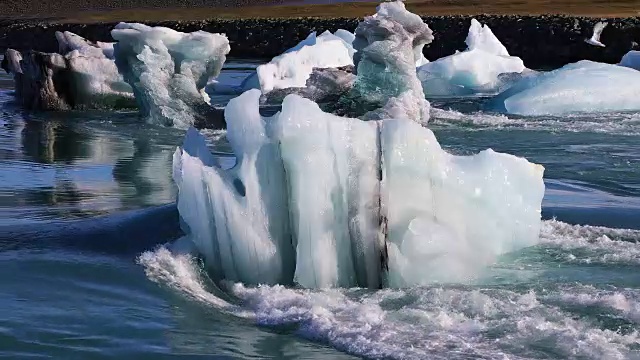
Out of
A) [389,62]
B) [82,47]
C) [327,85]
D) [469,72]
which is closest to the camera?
[389,62]

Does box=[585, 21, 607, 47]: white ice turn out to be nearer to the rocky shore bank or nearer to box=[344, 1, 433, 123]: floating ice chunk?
the rocky shore bank

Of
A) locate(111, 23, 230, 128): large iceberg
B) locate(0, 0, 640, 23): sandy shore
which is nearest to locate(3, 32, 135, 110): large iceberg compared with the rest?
locate(111, 23, 230, 128): large iceberg

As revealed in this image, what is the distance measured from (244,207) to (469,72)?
1409cm

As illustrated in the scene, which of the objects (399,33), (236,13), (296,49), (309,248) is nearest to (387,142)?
(309,248)

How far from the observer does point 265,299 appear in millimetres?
5191

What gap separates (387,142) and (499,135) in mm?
7657

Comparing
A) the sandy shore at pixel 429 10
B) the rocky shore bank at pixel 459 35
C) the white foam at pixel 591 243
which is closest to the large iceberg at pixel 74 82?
the white foam at pixel 591 243

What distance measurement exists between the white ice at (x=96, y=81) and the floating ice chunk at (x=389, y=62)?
4443 millimetres

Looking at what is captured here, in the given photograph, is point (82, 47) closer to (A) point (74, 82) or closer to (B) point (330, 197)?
(A) point (74, 82)

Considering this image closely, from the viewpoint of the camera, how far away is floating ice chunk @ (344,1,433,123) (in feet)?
42.3

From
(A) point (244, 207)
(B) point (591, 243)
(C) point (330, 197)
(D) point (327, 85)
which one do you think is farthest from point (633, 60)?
(A) point (244, 207)

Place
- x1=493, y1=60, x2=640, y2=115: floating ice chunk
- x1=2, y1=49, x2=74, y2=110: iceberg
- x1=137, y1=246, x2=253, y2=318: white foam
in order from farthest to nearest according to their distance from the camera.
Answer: x1=2, y1=49, x2=74, y2=110: iceberg → x1=493, y1=60, x2=640, y2=115: floating ice chunk → x1=137, y1=246, x2=253, y2=318: white foam

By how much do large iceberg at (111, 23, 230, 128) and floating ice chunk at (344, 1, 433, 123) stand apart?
2.03 meters

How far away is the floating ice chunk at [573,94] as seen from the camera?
15016 mm
